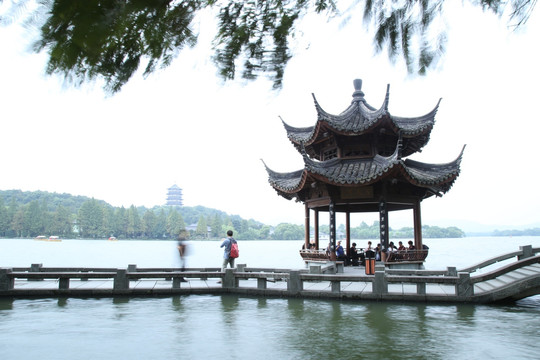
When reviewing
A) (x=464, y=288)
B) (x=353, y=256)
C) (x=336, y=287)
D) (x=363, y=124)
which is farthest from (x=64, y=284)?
(x=353, y=256)

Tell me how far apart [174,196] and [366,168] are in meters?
175

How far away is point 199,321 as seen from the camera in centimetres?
883

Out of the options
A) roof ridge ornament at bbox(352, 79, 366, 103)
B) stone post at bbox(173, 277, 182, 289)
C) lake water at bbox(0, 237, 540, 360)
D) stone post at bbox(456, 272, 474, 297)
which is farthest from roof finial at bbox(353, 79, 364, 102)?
stone post at bbox(173, 277, 182, 289)

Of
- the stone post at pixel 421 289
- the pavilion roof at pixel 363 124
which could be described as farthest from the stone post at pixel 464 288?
the pavilion roof at pixel 363 124

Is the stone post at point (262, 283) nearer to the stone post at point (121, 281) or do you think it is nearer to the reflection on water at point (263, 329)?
the reflection on water at point (263, 329)

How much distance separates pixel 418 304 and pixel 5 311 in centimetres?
989

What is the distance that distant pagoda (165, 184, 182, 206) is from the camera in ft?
605

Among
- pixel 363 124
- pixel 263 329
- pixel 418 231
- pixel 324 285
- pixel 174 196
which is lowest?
pixel 263 329

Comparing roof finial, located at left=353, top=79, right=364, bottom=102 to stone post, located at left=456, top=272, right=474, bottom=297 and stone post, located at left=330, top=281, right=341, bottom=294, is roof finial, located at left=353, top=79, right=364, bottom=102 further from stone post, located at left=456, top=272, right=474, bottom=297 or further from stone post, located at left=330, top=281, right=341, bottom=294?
stone post, located at left=456, top=272, right=474, bottom=297

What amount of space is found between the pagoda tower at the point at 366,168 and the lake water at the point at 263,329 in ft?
16.9

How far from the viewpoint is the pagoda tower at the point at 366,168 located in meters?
15.1

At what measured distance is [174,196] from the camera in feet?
607

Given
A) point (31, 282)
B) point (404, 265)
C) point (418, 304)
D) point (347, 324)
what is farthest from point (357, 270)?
point (31, 282)

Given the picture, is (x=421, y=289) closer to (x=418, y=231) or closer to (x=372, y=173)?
(x=372, y=173)
